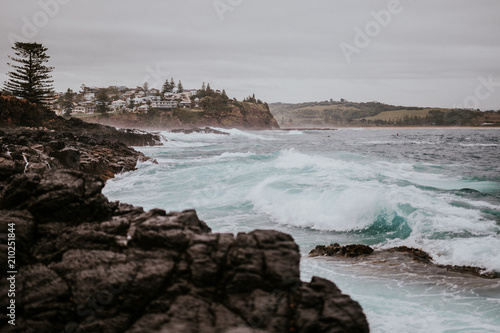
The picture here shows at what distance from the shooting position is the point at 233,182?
22641mm

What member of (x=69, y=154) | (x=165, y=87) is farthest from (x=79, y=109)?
(x=69, y=154)

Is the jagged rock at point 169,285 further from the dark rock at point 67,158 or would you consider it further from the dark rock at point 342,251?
the dark rock at point 67,158

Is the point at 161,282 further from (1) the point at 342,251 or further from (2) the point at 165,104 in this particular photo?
(2) the point at 165,104

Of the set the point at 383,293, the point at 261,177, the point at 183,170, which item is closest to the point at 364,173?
the point at 261,177

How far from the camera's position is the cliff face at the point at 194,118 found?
13588 centimetres

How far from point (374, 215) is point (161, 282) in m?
11.4

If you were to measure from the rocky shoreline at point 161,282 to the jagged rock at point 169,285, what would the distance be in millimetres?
15

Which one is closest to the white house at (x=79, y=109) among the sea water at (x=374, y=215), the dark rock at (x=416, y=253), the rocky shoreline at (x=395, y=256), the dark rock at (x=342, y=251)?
the sea water at (x=374, y=215)

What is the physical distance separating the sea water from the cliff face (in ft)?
375

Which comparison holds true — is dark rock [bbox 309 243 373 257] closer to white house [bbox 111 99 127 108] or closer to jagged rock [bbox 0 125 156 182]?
jagged rock [bbox 0 125 156 182]

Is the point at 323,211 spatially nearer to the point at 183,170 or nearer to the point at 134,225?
the point at 134,225

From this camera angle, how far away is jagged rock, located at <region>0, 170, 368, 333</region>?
16.0ft

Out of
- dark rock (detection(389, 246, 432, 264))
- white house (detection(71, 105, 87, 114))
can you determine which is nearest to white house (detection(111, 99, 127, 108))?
white house (detection(71, 105, 87, 114))

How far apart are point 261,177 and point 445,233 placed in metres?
13.2
